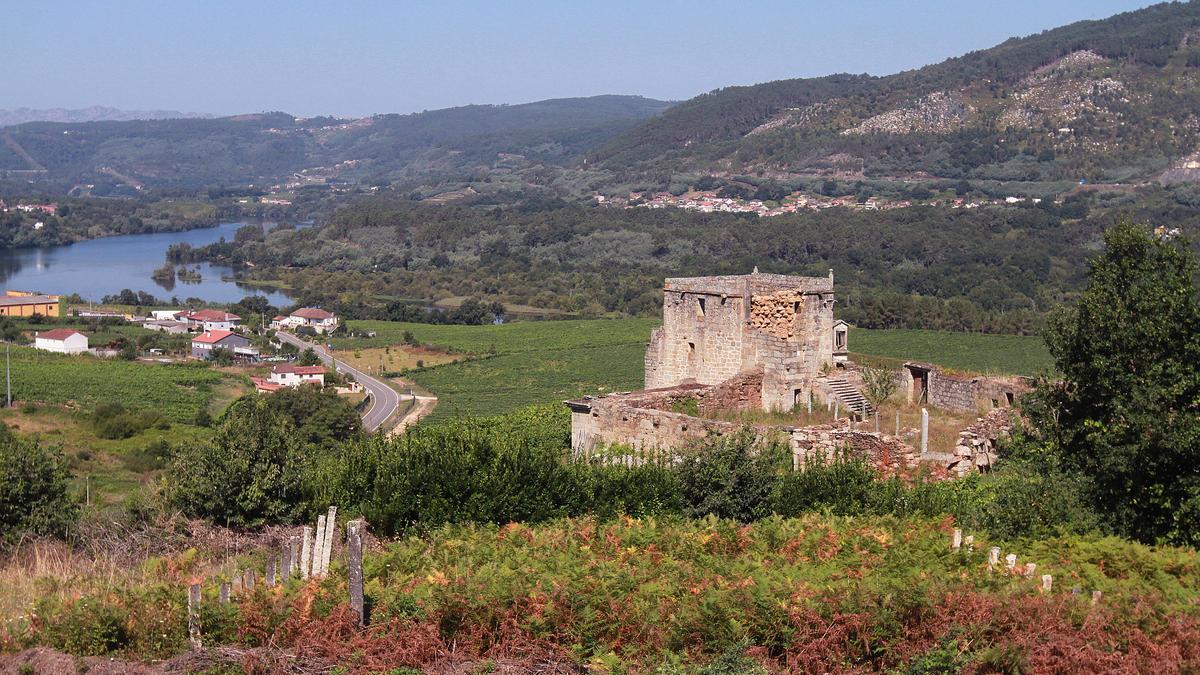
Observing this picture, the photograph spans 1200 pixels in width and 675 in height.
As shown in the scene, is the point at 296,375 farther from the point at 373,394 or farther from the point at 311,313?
the point at 311,313

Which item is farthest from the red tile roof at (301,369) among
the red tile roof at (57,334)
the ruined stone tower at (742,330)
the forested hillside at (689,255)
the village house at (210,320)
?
the ruined stone tower at (742,330)

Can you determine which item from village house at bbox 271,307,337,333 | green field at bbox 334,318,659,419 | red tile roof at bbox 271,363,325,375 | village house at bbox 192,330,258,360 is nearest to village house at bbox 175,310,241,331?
village house at bbox 271,307,337,333

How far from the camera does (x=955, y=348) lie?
57344mm

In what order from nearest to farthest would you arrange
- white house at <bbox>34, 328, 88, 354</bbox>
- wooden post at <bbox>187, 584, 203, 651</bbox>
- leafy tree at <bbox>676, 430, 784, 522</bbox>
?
wooden post at <bbox>187, 584, 203, 651</bbox>, leafy tree at <bbox>676, 430, 784, 522</bbox>, white house at <bbox>34, 328, 88, 354</bbox>

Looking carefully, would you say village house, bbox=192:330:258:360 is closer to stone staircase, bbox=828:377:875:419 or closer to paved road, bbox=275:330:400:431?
paved road, bbox=275:330:400:431

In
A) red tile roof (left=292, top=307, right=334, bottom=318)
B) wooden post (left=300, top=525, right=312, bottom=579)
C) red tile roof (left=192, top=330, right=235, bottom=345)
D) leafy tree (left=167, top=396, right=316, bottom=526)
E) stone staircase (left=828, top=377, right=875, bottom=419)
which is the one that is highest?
wooden post (left=300, top=525, right=312, bottom=579)

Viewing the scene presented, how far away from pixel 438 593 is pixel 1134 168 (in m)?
151

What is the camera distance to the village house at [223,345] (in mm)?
78250

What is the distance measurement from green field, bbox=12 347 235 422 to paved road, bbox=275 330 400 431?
691 cm

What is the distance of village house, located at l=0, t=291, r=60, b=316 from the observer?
308 feet

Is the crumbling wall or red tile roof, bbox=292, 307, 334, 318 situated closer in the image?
the crumbling wall

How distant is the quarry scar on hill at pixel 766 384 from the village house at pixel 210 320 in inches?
2841

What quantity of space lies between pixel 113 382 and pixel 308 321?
30.6 m

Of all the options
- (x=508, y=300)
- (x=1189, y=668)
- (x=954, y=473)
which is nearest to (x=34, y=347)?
(x=508, y=300)
